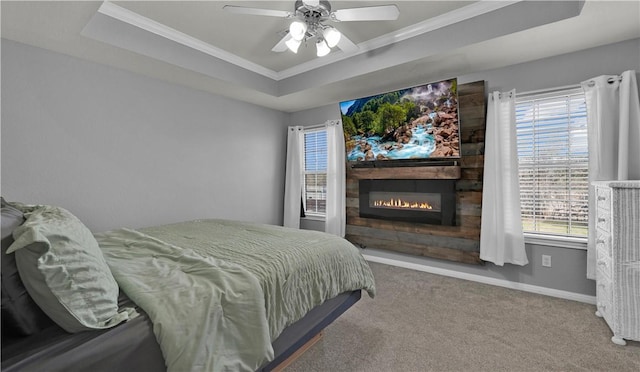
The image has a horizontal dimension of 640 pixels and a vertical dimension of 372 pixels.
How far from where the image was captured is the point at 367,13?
2.00 metres

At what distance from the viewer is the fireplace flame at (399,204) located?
11.6 feet

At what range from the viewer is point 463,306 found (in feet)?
8.42

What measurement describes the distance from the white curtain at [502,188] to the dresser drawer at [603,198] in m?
0.61

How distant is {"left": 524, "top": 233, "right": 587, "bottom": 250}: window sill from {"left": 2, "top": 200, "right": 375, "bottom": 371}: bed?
2250 millimetres

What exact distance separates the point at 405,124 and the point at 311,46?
1411mm

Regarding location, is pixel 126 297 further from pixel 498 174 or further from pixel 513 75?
pixel 513 75

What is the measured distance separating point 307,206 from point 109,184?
2724 millimetres

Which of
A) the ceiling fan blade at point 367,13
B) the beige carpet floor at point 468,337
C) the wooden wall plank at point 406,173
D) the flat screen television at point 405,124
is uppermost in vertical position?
the ceiling fan blade at point 367,13

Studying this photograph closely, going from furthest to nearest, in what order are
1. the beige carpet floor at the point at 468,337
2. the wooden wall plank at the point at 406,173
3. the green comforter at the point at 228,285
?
the wooden wall plank at the point at 406,173
the beige carpet floor at the point at 468,337
the green comforter at the point at 228,285

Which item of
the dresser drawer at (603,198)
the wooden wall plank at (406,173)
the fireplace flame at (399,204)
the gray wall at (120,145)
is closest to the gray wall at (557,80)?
the dresser drawer at (603,198)

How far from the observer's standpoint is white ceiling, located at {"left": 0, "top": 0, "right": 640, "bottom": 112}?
2.15 metres

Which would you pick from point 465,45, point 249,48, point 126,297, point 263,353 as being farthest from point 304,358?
point 249,48

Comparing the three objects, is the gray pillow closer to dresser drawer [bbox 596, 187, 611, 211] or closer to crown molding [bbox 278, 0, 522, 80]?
crown molding [bbox 278, 0, 522, 80]

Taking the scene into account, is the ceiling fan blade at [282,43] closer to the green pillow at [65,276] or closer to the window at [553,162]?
the green pillow at [65,276]
